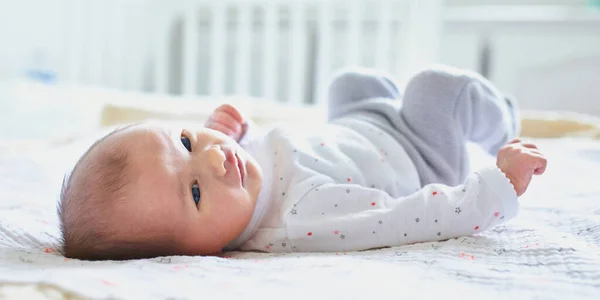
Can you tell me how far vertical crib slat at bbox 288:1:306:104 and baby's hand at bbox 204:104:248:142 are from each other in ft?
5.65

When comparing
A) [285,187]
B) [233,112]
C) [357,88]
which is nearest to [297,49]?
[357,88]

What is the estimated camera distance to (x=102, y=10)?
2.84 meters

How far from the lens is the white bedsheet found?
0.62 m

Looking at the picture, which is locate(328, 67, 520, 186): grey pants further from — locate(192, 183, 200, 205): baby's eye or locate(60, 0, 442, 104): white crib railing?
locate(60, 0, 442, 104): white crib railing

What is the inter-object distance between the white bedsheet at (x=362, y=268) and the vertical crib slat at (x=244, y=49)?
188 cm

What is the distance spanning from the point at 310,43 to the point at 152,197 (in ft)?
7.09

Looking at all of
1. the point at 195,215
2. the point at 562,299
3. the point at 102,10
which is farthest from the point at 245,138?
the point at 102,10

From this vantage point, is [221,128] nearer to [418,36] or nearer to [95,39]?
[418,36]

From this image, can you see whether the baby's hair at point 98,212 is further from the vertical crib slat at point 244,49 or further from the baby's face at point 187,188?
the vertical crib slat at point 244,49

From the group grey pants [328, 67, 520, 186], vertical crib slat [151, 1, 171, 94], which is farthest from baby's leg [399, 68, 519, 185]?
vertical crib slat [151, 1, 171, 94]

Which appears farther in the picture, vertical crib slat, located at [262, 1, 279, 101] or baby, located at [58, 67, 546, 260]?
vertical crib slat, located at [262, 1, 279, 101]

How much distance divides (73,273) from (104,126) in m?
1.35

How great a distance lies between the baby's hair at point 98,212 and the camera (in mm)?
801

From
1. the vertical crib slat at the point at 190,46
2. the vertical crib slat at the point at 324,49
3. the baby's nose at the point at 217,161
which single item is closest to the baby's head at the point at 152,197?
the baby's nose at the point at 217,161
